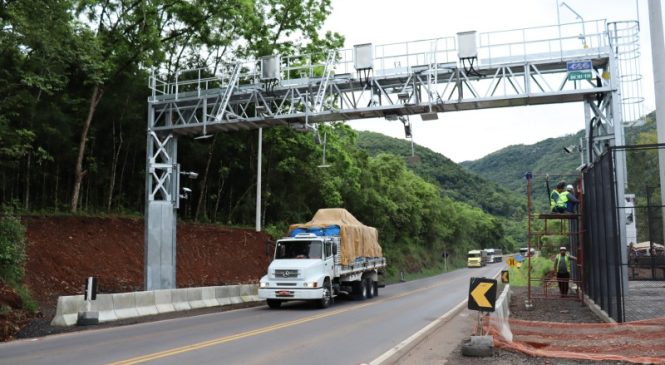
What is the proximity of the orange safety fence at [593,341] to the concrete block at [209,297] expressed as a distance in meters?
12.9

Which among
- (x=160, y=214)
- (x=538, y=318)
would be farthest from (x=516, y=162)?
(x=538, y=318)

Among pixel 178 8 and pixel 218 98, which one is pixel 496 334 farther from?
pixel 178 8

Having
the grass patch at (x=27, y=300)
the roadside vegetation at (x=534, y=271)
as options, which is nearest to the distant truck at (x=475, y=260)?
the roadside vegetation at (x=534, y=271)

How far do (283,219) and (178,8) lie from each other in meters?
19.7

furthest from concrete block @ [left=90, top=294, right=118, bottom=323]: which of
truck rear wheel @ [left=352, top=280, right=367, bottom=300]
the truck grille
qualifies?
truck rear wheel @ [left=352, top=280, right=367, bottom=300]

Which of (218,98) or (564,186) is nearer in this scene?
(564,186)

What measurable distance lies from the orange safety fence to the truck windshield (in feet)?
33.3

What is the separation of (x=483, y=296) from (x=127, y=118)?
2175cm

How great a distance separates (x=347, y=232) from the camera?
25031 mm

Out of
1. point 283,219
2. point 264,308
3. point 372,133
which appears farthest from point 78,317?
point 372,133

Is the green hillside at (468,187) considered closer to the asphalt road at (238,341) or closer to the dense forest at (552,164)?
the dense forest at (552,164)

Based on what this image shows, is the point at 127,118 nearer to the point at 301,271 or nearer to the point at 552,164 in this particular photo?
the point at 301,271

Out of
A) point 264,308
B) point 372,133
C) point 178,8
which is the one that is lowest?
point 264,308

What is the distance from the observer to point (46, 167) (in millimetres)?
26219
